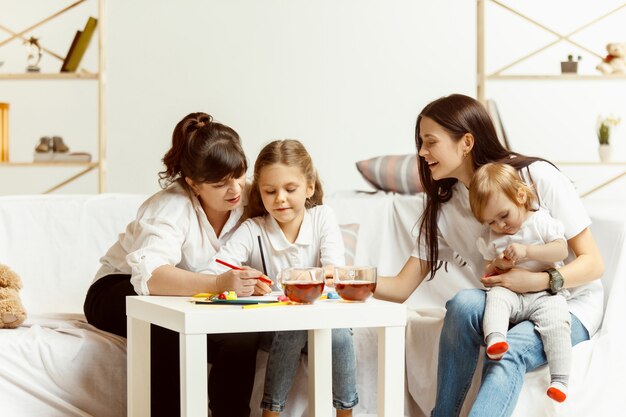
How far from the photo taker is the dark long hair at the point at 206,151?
2062 millimetres

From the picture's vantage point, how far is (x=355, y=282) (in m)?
1.69

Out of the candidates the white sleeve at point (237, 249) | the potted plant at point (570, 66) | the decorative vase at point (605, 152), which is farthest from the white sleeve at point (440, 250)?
the potted plant at point (570, 66)

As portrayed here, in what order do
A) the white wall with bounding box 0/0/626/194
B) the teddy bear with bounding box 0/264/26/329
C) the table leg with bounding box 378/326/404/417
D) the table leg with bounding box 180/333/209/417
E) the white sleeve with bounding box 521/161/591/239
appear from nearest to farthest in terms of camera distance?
the table leg with bounding box 180/333/209/417
the table leg with bounding box 378/326/404/417
the white sleeve with bounding box 521/161/591/239
the teddy bear with bounding box 0/264/26/329
the white wall with bounding box 0/0/626/194

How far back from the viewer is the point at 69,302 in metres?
2.64

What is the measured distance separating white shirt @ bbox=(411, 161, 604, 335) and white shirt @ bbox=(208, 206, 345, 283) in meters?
0.23

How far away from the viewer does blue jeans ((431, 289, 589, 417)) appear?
185 cm

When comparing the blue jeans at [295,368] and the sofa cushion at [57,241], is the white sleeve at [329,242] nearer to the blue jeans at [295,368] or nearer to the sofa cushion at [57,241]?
the blue jeans at [295,368]

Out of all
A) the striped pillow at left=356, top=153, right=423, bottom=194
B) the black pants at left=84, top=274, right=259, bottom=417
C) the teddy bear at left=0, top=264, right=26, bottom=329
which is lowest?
the black pants at left=84, top=274, right=259, bottom=417

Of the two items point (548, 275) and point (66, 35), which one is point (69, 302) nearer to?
point (548, 275)

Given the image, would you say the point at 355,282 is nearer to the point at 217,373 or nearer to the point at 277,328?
the point at 277,328

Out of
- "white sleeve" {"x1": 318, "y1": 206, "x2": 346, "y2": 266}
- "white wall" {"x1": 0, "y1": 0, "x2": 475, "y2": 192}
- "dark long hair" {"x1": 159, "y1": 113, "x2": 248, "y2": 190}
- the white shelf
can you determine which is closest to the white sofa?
"white sleeve" {"x1": 318, "y1": 206, "x2": 346, "y2": 266}

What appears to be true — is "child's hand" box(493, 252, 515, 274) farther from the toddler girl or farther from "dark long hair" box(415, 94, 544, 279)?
"dark long hair" box(415, 94, 544, 279)

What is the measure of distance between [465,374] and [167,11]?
248cm

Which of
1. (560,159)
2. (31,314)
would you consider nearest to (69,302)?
(31,314)
